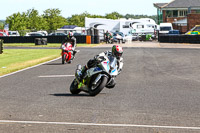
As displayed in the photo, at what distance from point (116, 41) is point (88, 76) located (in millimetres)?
46049

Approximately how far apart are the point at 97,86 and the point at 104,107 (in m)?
1.62

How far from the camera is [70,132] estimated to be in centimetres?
692

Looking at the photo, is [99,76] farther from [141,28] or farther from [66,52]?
[141,28]

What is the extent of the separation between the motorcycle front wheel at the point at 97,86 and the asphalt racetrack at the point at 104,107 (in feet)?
0.59

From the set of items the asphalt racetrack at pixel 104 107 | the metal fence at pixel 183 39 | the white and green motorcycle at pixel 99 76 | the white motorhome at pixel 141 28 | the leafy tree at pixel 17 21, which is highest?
the leafy tree at pixel 17 21

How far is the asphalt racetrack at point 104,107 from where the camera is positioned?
290 inches

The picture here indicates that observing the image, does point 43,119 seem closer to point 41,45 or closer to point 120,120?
point 120,120

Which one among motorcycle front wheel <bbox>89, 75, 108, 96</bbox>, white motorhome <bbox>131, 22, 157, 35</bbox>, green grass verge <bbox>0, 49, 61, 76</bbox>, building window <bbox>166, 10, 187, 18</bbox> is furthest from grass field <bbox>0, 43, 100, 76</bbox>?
building window <bbox>166, 10, 187, 18</bbox>

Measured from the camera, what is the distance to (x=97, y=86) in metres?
11.1

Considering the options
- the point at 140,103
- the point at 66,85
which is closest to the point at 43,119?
the point at 140,103

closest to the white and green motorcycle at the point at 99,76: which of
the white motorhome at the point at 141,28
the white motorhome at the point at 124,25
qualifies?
the white motorhome at the point at 124,25

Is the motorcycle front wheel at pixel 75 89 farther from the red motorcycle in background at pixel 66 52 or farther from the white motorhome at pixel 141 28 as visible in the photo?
the white motorhome at pixel 141 28

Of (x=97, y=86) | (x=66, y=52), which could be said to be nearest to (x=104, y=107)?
(x=97, y=86)

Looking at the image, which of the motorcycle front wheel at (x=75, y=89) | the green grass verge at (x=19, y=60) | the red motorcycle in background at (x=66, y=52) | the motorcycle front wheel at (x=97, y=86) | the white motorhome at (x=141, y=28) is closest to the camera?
the motorcycle front wheel at (x=97, y=86)
